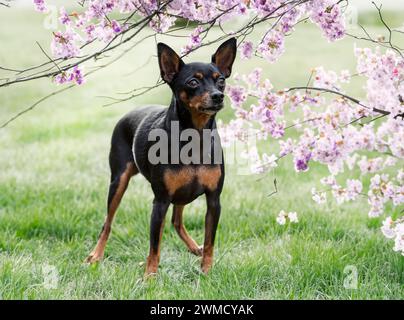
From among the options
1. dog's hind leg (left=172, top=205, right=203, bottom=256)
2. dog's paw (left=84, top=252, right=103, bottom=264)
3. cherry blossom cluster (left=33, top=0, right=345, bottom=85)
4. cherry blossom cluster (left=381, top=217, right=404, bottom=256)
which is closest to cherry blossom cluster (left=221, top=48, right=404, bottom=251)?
cherry blossom cluster (left=381, top=217, right=404, bottom=256)

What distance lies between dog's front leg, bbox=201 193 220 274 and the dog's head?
0.65 meters

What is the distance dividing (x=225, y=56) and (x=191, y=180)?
839mm

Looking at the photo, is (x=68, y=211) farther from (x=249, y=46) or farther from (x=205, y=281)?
(x=249, y=46)

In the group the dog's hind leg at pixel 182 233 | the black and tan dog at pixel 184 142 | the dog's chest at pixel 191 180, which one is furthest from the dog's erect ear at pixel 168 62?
the dog's hind leg at pixel 182 233

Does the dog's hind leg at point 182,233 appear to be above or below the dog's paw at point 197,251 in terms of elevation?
above

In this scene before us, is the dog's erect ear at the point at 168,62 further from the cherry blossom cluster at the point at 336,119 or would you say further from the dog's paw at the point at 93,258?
the dog's paw at the point at 93,258

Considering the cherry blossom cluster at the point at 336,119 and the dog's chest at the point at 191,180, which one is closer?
the dog's chest at the point at 191,180

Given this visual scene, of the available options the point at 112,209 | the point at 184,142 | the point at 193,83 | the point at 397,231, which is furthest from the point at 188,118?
the point at 397,231

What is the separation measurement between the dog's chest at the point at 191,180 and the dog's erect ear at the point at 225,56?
638 mm

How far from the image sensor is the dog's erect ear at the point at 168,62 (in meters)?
4.21

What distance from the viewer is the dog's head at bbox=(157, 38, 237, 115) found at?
13.2ft

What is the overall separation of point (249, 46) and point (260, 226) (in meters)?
1.83

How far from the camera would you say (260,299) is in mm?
4242

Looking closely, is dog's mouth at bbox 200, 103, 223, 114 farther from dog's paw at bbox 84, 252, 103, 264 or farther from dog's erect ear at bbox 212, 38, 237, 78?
dog's paw at bbox 84, 252, 103, 264
